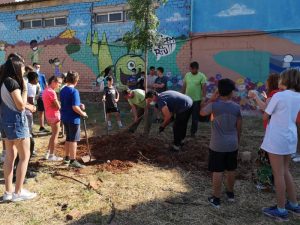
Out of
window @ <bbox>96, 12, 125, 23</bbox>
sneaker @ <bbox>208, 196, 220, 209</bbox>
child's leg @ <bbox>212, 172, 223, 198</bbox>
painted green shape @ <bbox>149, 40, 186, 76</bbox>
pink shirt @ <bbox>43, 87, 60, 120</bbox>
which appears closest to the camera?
child's leg @ <bbox>212, 172, 223, 198</bbox>

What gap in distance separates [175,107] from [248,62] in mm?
5693

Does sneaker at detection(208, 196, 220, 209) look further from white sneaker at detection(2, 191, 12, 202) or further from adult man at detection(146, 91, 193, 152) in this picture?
white sneaker at detection(2, 191, 12, 202)

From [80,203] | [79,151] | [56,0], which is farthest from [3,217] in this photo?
[56,0]

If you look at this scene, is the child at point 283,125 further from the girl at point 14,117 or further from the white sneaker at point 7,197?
the white sneaker at point 7,197

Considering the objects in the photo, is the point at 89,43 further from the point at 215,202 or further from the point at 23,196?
the point at 215,202

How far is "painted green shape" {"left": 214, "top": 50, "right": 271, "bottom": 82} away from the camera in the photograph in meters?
11.2

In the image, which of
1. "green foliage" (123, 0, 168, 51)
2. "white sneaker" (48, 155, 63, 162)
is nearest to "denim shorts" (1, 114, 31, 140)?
"white sneaker" (48, 155, 63, 162)

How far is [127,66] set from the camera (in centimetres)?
1393

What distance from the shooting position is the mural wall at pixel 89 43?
1259 centimetres

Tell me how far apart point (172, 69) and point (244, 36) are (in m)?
2.76

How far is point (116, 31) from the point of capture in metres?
14.1

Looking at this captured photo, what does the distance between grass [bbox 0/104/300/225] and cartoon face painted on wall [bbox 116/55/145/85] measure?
304 inches

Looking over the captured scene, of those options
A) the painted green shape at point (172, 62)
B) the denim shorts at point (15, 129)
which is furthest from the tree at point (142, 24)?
the painted green shape at point (172, 62)

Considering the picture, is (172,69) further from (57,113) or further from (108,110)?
(57,113)
